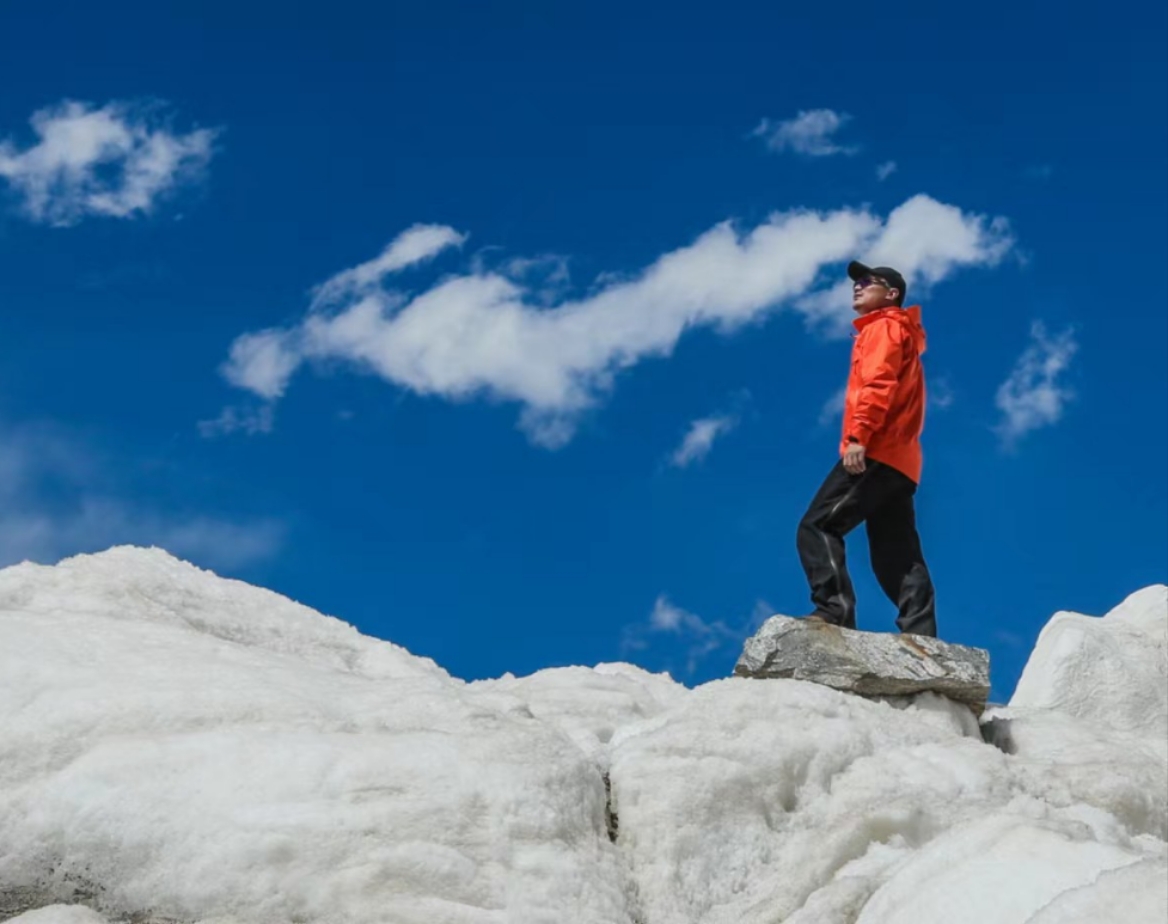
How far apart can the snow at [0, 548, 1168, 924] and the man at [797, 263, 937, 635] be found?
1985 millimetres

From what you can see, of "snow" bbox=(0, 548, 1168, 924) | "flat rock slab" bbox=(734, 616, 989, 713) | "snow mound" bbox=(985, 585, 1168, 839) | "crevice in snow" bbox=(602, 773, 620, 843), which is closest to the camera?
"snow" bbox=(0, 548, 1168, 924)

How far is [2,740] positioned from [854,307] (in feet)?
23.9

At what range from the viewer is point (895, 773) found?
7.68 meters

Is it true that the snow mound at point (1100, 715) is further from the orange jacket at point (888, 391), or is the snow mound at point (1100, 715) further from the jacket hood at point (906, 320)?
the jacket hood at point (906, 320)

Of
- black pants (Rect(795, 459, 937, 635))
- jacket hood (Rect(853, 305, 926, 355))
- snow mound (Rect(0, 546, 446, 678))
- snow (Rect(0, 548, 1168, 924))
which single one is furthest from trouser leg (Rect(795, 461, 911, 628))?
snow mound (Rect(0, 546, 446, 678))

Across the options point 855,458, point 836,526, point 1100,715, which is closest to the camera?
point 855,458

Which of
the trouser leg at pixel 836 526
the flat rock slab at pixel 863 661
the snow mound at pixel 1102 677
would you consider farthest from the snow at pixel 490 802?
the snow mound at pixel 1102 677

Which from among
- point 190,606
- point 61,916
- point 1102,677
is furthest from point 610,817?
point 1102,677

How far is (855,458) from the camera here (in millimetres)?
10469

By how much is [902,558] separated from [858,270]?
2.35 m

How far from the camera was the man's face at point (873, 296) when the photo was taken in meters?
11.2

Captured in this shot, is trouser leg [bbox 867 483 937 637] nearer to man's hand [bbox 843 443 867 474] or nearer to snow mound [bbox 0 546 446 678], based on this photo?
man's hand [bbox 843 443 867 474]

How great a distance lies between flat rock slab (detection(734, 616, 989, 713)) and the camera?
9.62 metres

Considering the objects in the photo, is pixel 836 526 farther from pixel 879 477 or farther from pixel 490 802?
pixel 490 802
